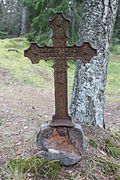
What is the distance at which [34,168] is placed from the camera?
251cm

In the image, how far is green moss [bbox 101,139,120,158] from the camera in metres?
3.05

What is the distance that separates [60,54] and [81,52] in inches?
7.6

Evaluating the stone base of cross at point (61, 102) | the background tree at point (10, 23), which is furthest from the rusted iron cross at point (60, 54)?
the background tree at point (10, 23)

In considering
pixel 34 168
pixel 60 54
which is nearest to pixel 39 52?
pixel 60 54

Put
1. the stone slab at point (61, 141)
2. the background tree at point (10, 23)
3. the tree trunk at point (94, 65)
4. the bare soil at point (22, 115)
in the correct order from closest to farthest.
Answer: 1. the stone slab at point (61, 141)
2. the bare soil at point (22, 115)
3. the tree trunk at point (94, 65)
4. the background tree at point (10, 23)

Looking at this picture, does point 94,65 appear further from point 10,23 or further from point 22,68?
point 10,23

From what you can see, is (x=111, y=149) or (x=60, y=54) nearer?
(x=60, y=54)

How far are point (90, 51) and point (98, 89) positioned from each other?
2.72 ft

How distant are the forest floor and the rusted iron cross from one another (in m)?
0.47

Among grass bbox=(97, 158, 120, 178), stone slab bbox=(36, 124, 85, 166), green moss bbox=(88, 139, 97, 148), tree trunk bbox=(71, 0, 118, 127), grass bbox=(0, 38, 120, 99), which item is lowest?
grass bbox=(0, 38, 120, 99)

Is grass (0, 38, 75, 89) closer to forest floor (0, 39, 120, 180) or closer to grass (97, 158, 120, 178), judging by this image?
forest floor (0, 39, 120, 180)

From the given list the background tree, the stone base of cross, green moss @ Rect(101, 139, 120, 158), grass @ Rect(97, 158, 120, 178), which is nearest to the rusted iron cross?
the stone base of cross

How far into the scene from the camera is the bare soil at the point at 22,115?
295cm

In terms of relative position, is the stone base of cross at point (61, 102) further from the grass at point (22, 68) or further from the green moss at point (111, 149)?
the grass at point (22, 68)
